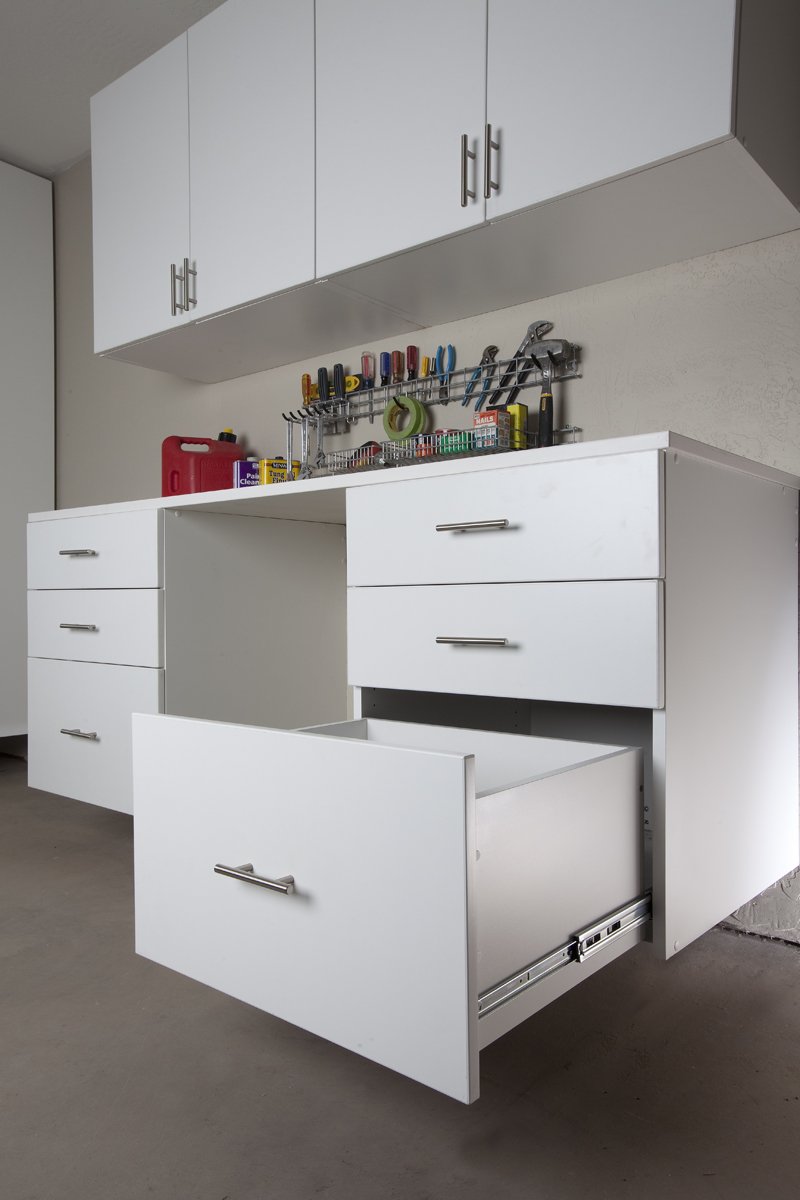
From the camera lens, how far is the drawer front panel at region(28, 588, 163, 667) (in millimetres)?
1861

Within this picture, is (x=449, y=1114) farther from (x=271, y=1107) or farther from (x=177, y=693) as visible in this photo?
(x=177, y=693)

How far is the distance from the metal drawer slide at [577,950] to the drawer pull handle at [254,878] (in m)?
0.22

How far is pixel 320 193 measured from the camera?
5.83 feet

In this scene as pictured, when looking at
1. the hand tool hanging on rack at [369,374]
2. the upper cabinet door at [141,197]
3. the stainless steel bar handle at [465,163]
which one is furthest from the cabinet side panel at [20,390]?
the stainless steel bar handle at [465,163]

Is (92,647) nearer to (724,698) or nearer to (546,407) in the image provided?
(546,407)

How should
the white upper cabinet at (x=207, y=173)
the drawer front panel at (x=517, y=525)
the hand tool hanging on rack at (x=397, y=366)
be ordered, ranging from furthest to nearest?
Answer: the hand tool hanging on rack at (x=397, y=366) → the white upper cabinet at (x=207, y=173) → the drawer front panel at (x=517, y=525)

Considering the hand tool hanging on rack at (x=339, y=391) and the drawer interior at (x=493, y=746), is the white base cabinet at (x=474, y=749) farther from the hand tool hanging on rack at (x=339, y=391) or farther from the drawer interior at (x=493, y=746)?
the hand tool hanging on rack at (x=339, y=391)

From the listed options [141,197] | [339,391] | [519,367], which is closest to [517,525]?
[519,367]

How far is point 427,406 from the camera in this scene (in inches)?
80.7

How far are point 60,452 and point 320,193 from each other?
6.39 feet

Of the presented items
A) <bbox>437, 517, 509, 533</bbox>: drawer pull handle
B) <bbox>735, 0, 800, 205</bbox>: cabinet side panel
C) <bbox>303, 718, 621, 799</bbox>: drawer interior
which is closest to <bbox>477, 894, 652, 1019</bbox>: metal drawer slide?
<bbox>303, 718, 621, 799</bbox>: drawer interior

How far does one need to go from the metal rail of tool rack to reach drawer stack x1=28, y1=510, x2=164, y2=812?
20.9 inches

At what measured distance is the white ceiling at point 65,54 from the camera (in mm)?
2404

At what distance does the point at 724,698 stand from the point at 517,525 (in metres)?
0.38
